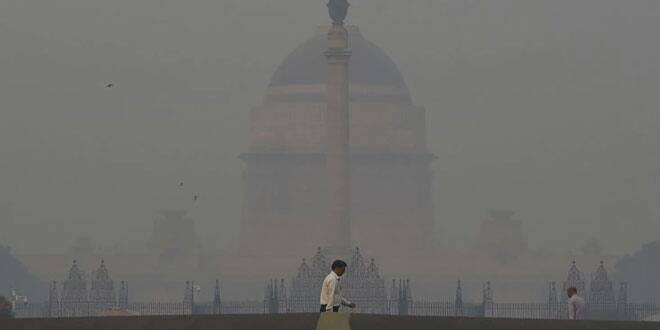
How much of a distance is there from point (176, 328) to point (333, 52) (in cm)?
14684

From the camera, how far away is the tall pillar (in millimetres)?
172875

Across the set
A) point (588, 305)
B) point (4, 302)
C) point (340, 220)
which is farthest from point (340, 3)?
point (4, 302)

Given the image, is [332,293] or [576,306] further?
[576,306]

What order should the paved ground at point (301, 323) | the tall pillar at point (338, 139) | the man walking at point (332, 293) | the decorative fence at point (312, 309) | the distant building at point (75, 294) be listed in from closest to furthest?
the paved ground at point (301, 323) → the man walking at point (332, 293) → the decorative fence at point (312, 309) → the distant building at point (75, 294) → the tall pillar at point (338, 139)

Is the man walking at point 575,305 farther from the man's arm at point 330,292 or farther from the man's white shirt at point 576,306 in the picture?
the man's arm at point 330,292

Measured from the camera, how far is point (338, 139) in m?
176

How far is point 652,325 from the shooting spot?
26.9 metres

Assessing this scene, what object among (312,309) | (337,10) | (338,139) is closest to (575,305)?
(312,309)

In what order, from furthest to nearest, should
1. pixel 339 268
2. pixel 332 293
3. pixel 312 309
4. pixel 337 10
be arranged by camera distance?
pixel 337 10, pixel 312 309, pixel 339 268, pixel 332 293

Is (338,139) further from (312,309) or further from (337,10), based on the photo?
(312,309)

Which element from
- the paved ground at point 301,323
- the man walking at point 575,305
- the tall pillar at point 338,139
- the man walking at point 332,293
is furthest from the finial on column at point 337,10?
the paved ground at point 301,323

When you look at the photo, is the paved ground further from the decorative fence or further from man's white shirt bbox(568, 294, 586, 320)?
the decorative fence

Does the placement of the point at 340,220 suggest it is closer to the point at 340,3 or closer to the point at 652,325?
the point at 340,3

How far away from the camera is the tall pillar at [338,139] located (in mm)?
172875
